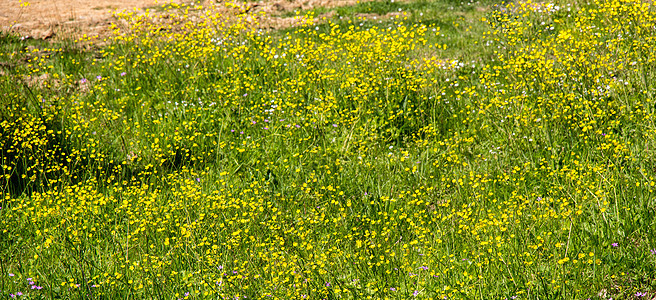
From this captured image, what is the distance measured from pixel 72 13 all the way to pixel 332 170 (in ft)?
22.6

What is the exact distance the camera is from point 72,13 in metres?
9.48

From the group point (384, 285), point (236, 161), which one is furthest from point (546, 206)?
point (236, 161)

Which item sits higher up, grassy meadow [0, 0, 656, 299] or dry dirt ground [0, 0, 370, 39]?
dry dirt ground [0, 0, 370, 39]

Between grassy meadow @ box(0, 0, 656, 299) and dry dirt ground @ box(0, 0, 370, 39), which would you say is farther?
dry dirt ground @ box(0, 0, 370, 39)

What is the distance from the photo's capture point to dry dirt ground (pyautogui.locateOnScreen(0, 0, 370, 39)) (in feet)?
27.9

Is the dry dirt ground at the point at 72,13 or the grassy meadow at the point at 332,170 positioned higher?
the dry dirt ground at the point at 72,13

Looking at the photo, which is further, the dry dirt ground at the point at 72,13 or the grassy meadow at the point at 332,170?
the dry dirt ground at the point at 72,13

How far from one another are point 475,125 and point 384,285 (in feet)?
8.51

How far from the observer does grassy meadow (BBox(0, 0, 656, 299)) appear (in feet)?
11.3

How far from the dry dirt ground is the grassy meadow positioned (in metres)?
0.80

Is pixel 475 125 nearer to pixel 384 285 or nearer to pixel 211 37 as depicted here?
pixel 384 285

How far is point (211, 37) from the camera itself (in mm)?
7668

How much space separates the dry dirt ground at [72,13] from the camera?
8492 mm

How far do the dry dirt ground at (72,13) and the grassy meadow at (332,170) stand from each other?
31.4 inches
